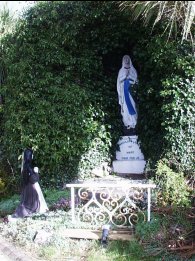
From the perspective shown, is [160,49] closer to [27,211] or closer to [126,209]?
[126,209]

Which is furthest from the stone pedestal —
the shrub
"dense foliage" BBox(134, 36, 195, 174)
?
the shrub

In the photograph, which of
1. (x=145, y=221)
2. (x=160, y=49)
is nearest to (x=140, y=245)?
(x=145, y=221)

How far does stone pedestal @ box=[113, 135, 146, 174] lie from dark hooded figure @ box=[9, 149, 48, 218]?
106 inches

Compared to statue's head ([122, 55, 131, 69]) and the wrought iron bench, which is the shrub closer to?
the wrought iron bench

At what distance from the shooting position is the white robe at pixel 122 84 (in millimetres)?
8500

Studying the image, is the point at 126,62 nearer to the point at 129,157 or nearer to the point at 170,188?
the point at 129,157

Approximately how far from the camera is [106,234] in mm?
5094

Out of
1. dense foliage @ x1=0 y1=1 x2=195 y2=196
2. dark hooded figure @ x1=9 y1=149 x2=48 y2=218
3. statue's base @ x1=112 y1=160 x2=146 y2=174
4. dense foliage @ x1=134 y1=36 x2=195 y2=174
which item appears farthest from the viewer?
statue's base @ x1=112 y1=160 x2=146 y2=174

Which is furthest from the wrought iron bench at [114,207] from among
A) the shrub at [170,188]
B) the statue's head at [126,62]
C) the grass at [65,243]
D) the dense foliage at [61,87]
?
the statue's head at [126,62]

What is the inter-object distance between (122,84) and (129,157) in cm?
178

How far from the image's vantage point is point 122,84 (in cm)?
852

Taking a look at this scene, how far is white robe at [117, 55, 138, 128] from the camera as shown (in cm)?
850

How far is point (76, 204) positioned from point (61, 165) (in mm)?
1791

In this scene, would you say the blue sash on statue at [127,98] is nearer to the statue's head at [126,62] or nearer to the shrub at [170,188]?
the statue's head at [126,62]
